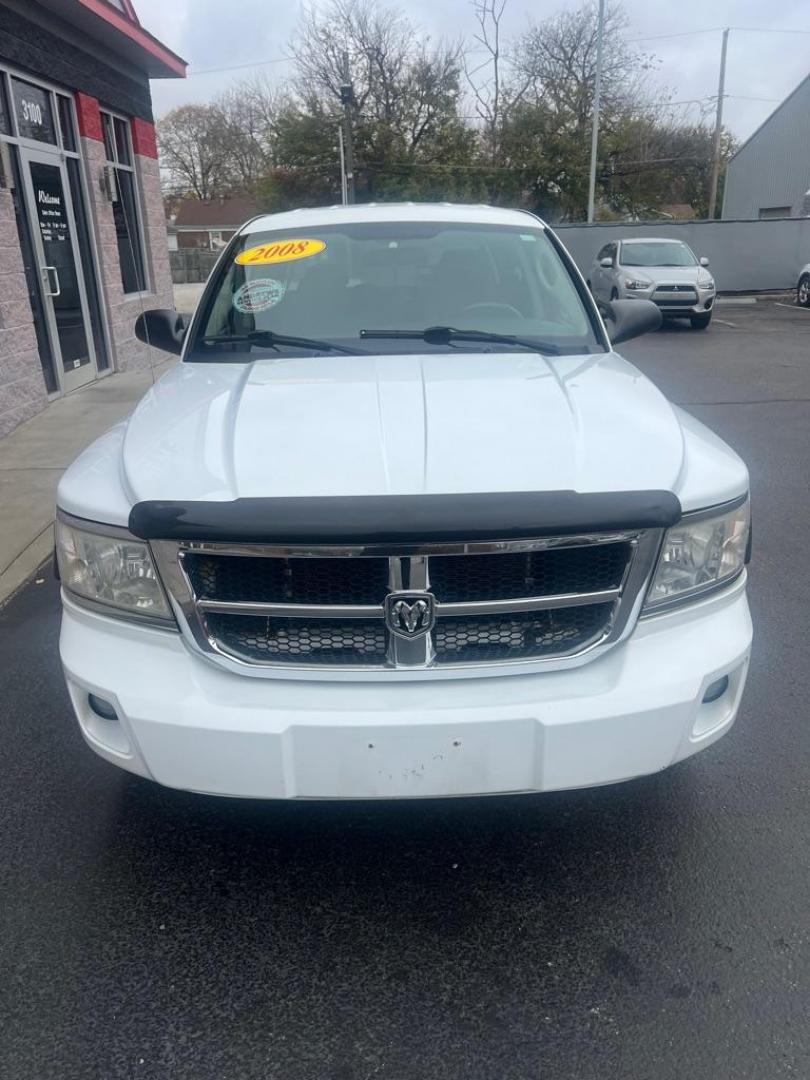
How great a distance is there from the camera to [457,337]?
327 cm

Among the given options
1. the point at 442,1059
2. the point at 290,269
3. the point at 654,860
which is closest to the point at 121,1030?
the point at 442,1059

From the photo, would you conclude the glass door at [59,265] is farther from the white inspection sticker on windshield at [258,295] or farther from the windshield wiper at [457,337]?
the windshield wiper at [457,337]

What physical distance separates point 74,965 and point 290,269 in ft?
8.53

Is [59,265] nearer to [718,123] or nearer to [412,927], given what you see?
[412,927]

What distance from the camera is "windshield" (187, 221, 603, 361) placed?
337 cm

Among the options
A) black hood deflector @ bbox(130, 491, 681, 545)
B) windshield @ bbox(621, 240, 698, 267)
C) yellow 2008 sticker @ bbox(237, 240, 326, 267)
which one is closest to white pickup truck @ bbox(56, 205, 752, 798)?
black hood deflector @ bbox(130, 491, 681, 545)

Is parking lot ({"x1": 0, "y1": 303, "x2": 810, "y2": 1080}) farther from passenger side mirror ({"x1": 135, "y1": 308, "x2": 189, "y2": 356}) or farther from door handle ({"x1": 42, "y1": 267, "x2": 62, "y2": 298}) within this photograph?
door handle ({"x1": 42, "y1": 267, "x2": 62, "y2": 298})

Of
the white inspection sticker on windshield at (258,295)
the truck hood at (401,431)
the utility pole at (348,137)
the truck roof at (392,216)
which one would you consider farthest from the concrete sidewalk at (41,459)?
the utility pole at (348,137)

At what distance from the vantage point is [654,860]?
2545 millimetres

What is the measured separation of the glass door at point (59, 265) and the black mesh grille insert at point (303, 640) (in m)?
7.82

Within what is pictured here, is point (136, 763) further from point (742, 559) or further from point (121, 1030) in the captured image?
point (742, 559)

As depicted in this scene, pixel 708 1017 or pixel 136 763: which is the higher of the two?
pixel 136 763

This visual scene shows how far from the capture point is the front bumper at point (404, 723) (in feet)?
6.69

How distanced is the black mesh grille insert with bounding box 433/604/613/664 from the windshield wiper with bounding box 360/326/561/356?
4.36ft
